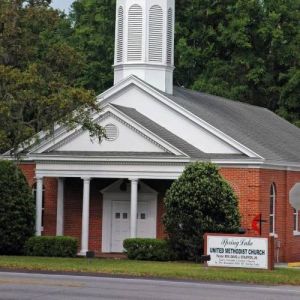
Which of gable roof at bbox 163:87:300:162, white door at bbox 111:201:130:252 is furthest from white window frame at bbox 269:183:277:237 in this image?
white door at bbox 111:201:130:252

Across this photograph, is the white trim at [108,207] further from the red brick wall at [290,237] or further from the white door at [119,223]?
the red brick wall at [290,237]

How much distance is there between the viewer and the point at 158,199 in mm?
37750

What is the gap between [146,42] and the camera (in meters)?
38.2

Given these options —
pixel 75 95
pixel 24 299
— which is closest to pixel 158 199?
pixel 75 95

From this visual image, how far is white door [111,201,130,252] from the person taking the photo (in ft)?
126

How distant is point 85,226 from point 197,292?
15136mm

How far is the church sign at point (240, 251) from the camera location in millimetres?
28922

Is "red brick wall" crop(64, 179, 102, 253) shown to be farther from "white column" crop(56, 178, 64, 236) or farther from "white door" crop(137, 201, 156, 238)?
"white door" crop(137, 201, 156, 238)

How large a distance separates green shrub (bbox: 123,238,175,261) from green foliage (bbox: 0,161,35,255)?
405 cm

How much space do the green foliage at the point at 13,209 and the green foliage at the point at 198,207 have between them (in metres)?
5.69

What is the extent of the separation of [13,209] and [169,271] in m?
10.3

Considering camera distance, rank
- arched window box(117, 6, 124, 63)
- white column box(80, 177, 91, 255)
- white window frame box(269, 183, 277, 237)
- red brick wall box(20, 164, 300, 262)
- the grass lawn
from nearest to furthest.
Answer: the grass lawn
red brick wall box(20, 164, 300, 262)
white column box(80, 177, 91, 255)
white window frame box(269, 183, 277, 237)
arched window box(117, 6, 124, 63)

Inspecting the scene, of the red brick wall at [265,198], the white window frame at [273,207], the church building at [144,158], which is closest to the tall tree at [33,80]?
the church building at [144,158]

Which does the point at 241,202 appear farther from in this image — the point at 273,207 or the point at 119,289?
the point at 119,289
